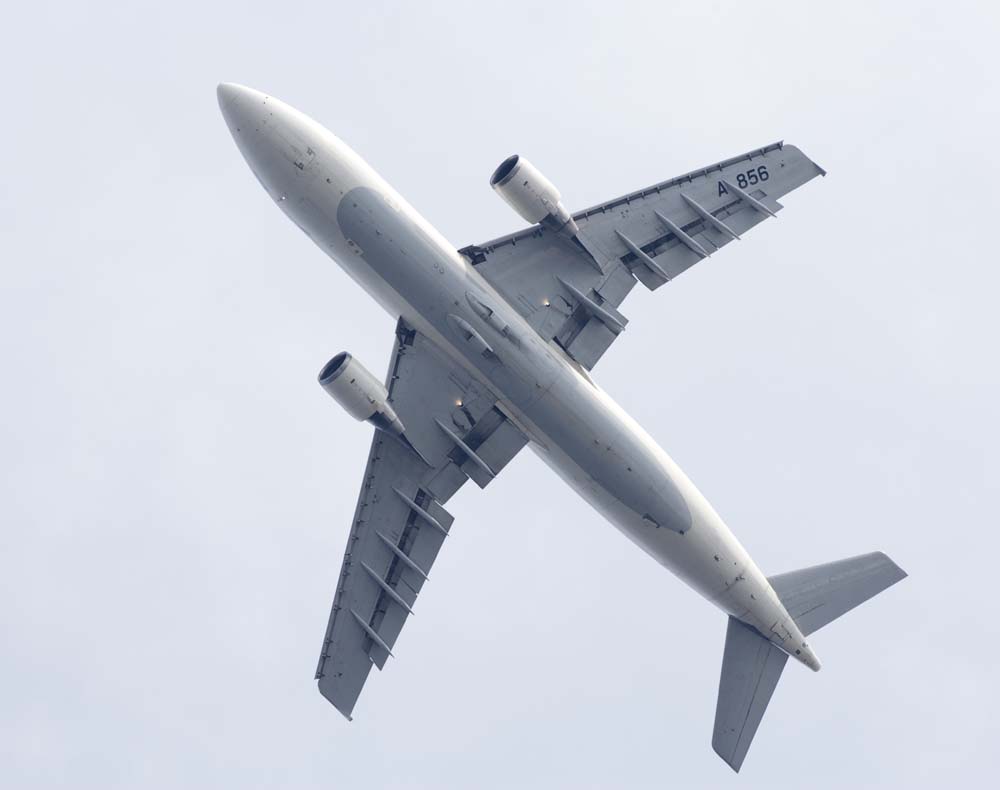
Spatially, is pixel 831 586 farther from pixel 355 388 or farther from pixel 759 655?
pixel 355 388

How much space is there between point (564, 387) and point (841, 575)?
1599 centimetres

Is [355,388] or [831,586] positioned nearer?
[355,388]

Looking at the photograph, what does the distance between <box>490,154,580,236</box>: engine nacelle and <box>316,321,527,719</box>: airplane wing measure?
6.54 meters

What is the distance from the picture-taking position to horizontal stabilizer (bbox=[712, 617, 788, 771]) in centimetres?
6438

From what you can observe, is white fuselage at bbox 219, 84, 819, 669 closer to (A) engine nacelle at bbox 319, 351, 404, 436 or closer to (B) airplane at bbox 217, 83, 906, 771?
(B) airplane at bbox 217, 83, 906, 771

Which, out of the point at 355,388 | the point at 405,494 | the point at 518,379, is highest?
the point at 518,379

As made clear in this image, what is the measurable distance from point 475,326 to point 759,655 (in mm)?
19442

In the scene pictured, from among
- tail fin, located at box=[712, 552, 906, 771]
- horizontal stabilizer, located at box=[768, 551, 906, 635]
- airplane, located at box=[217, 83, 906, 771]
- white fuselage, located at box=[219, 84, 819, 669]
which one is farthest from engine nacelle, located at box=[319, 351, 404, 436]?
horizontal stabilizer, located at box=[768, 551, 906, 635]

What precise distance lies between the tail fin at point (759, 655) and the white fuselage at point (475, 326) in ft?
13.1

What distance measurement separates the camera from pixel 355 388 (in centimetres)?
5956

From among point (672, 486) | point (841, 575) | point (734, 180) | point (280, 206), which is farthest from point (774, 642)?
point (280, 206)

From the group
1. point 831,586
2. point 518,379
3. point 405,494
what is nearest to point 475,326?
point 518,379

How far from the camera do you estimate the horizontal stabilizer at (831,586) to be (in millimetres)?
64438

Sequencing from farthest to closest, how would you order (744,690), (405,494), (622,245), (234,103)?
(744,690) → (405,494) → (622,245) → (234,103)
